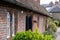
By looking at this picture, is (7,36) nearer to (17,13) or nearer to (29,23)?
(17,13)

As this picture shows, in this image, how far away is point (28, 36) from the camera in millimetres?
7293

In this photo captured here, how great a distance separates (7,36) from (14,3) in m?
1.67

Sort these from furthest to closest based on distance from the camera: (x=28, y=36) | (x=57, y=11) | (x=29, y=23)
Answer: (x=57, y=11)
(x=29, y=23)
(x=28, y=36)

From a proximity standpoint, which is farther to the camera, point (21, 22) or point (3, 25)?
point (21, 22)

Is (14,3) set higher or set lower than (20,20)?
higher

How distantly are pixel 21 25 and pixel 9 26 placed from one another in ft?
6.33

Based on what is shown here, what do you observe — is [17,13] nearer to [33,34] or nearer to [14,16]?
[14,16]

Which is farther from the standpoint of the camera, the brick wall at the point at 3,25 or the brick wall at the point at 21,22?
the brick wall at the point at 21,22

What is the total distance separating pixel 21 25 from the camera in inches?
491

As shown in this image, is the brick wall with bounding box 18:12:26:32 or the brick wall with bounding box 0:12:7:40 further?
the brick wall with bounding box 18:12:26:32

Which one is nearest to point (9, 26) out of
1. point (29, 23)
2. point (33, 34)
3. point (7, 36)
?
point (7, 36)

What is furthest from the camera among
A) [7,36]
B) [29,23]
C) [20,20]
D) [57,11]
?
[57,11]

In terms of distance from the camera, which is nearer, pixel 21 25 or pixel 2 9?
pixel 2 9

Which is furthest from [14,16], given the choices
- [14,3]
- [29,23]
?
[29,23]
